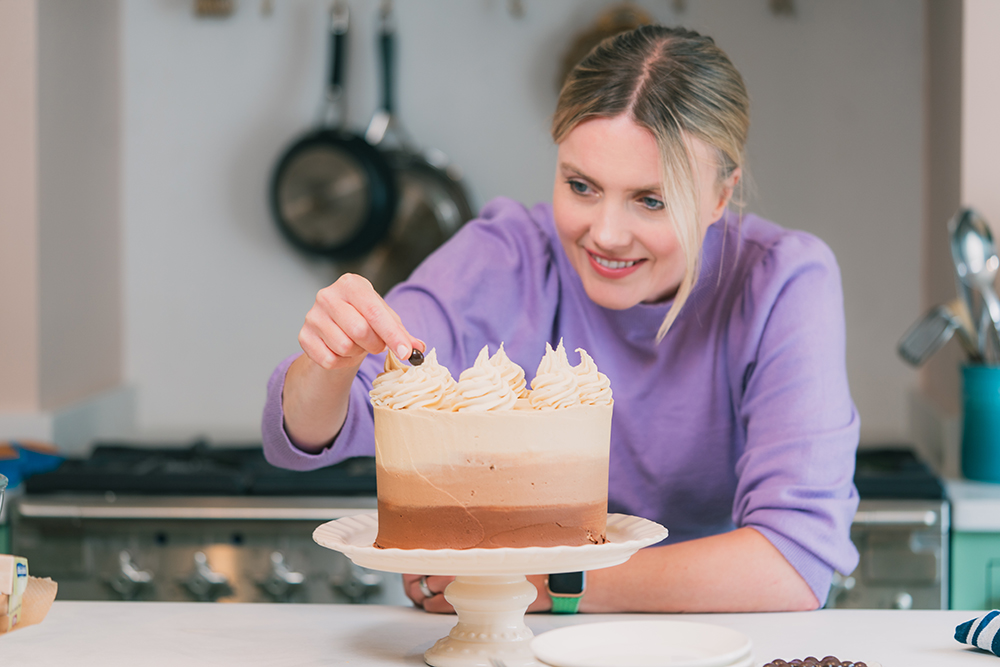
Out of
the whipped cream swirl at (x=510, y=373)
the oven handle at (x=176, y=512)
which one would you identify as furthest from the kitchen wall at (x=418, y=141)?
the whipped cream swirl at (x=510, y=373)

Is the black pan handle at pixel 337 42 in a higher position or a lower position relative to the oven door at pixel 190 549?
higher

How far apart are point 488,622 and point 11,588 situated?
425mm

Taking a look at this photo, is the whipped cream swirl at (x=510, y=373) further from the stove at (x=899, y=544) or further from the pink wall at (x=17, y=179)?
the pink wall at (x=17, y=179)

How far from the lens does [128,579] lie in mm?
1798

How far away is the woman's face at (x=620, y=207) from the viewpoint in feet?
3.49

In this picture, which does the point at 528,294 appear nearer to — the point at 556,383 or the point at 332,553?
the point at 556,383

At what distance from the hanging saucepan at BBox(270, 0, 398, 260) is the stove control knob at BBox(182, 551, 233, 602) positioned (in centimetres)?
83

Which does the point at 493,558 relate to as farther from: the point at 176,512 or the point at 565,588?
the point at 176,512

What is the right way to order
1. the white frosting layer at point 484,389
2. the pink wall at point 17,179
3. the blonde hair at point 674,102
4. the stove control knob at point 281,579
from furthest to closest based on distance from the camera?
1. the pink wall at point 17,179
2. the stove control knob at point 281,579
3. the blonde hair at point 674,102
4. the white frosting layer at point 484,389

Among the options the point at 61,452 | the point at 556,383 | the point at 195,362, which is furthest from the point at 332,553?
the point at 556,383

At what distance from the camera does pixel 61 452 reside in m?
2.04

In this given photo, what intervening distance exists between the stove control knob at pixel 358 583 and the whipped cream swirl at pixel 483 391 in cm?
105

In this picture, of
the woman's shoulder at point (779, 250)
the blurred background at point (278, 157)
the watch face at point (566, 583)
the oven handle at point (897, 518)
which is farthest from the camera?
the blurred background at point (278, 157)

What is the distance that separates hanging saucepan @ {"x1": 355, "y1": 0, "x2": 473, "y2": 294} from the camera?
7.64 ft
